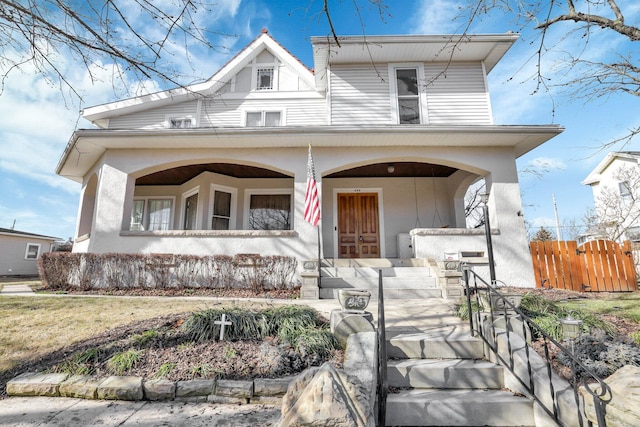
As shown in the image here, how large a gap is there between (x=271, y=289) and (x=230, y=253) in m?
1.53

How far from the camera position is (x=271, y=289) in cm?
732

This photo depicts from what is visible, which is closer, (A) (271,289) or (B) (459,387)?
(B) (459,387)

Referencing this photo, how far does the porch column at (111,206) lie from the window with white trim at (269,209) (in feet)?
12.1

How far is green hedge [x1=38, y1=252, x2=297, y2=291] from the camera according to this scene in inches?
286

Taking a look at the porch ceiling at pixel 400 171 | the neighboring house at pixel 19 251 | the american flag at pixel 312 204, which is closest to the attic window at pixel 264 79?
the porch ceiling at pixel 400 171

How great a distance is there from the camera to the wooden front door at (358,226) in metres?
10.1

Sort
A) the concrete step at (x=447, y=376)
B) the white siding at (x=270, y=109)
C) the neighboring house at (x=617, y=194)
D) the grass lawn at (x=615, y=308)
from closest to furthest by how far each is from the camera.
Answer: the concrete step at (x=447, y=376), the grass lawn at (x=615, y=308), the white siding at (x=270, y=109), the neighboring house at (x=617, y=194)

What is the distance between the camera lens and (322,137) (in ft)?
26.2

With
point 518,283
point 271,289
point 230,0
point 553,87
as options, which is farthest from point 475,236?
point 230,0

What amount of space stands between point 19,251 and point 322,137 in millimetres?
19724

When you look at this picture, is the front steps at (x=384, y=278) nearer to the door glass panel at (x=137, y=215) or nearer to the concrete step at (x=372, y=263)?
the concrete step at (x=372, y=263)

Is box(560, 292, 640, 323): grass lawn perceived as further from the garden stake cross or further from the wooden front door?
the wooden front door

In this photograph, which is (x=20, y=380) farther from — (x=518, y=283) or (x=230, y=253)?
(x=518, y=283)

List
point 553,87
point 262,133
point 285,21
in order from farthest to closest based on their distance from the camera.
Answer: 1. point 262,133
2. point 553,87
3. point 285,21
